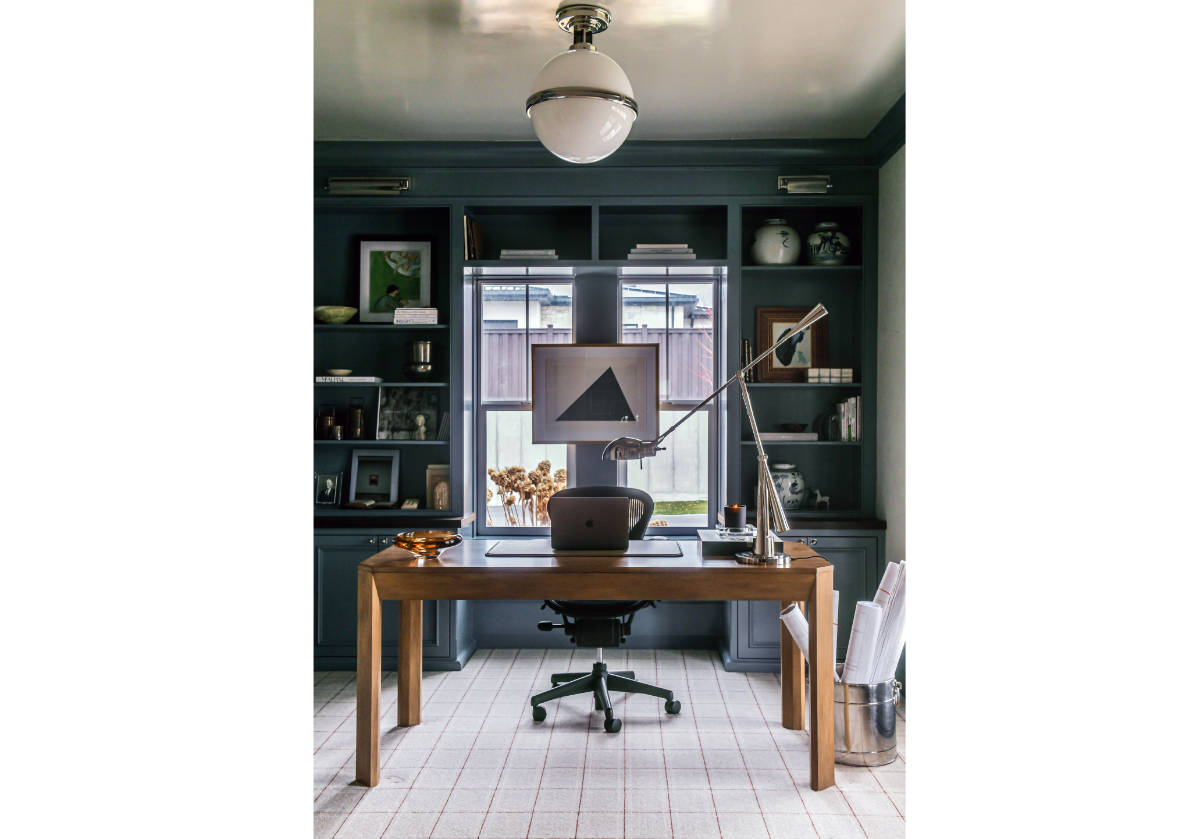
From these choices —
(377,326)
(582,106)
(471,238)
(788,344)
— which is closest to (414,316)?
(377,326)

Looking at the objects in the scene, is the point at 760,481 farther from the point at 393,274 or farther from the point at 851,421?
the point at 393,274

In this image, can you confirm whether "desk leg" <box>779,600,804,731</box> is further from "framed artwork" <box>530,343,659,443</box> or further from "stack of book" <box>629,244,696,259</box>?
"stack of book" <box>629,244,696,259</box>

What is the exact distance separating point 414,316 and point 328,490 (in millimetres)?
1058

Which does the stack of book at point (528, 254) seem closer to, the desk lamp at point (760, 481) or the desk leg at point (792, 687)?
the desk lamp at point (760, 481)

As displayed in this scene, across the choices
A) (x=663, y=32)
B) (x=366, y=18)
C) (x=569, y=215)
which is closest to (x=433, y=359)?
(x=569, y=215)

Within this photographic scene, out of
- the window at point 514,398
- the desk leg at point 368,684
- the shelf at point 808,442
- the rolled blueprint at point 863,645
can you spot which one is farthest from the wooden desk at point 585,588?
the window at point 514,398

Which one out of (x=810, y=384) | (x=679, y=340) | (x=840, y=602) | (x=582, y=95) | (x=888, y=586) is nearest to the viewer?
(x=582, y=95)

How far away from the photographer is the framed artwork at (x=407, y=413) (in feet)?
13.8

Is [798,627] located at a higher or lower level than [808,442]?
lower

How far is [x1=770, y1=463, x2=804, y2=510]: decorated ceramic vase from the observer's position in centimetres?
404

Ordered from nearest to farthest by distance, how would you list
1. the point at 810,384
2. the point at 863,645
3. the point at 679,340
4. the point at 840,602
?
the point at 863,645
the point at 840,602
the point at 810,384
the point at 679,340

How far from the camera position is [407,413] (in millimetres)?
4238
